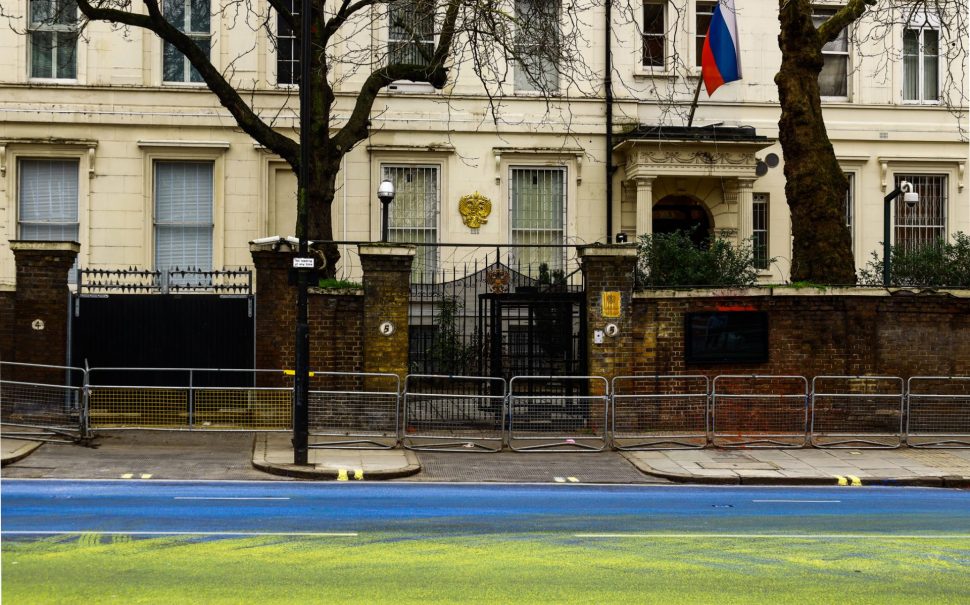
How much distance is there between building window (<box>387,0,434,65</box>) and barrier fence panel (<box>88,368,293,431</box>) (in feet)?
19.6

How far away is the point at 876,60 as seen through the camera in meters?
26.5

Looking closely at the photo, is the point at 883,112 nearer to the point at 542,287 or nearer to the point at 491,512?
the point at 542,287

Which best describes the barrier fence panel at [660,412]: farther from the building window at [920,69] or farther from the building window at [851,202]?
the building window at [920,69]

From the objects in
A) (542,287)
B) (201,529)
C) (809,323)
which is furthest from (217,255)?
(201,529)

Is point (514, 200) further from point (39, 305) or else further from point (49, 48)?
point (39, 305)

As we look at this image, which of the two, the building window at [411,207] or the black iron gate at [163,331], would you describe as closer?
the black iron gate at [163,331]

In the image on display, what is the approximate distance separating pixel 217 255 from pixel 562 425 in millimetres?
10697

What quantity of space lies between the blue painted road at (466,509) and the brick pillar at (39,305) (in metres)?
4.99

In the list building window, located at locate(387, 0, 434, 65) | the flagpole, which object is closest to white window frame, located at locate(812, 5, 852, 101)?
the flagpole

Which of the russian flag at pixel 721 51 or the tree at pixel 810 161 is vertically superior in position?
the russian flag at pixel 721 51

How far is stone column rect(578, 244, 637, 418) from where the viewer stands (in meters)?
18.0

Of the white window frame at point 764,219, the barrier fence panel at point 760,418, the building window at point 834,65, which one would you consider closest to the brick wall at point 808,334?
the barrier fence panel at point 760,418

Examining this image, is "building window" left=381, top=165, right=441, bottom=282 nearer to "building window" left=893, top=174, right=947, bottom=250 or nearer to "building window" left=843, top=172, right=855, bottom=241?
"building window" left=843, top=172, right=855, bottom=241

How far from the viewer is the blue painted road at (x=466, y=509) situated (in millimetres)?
10625
